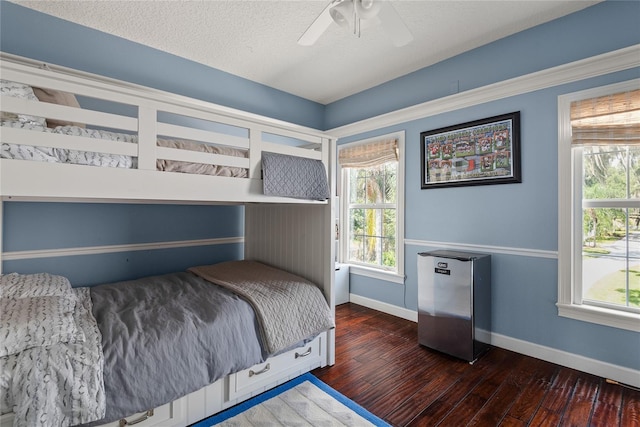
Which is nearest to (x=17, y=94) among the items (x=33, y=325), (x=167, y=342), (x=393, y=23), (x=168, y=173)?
(x=168, y=173)

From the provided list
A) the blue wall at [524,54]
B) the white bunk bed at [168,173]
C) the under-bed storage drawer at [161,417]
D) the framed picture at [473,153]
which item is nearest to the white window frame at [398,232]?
the framed picture at [473,153]

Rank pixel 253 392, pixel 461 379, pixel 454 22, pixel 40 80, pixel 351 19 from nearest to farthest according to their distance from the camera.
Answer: pixel 40 80, pixel 351 19, pixel 253 392, pixel 461 379, pixel 454 22

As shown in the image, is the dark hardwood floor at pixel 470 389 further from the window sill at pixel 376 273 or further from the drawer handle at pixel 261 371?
the window sill at pixel 376 273

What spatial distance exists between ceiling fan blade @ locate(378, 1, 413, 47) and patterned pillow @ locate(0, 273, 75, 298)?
7.93 feet

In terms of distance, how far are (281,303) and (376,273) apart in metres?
1.76

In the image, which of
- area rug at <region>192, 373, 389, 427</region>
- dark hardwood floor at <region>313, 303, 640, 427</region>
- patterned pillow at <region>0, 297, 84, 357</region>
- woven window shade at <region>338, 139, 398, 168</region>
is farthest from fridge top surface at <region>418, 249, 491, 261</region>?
patterned pillow at <region>0, 297, 84, 357</region>

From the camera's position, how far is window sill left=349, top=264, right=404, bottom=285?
10.7ft

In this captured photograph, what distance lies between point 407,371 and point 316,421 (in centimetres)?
83

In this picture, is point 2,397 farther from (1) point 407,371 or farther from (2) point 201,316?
(1) point 407,371

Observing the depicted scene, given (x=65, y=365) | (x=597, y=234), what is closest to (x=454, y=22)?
(x=597, y=234)

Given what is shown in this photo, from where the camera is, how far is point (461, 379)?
6.84ft

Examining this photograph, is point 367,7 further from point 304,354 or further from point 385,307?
point 385,307

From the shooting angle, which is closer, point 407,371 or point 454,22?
point 407,371

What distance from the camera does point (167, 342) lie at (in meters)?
1.49
